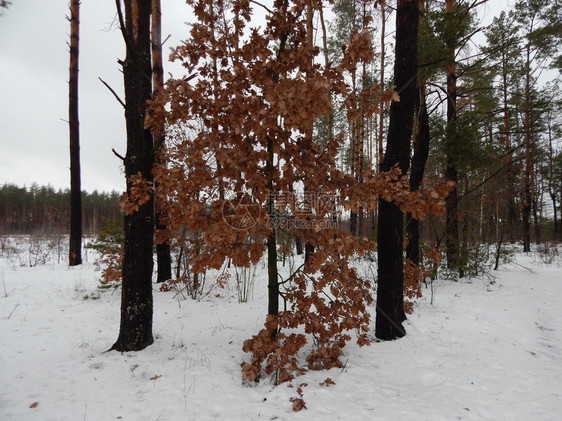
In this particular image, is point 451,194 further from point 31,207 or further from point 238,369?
point 31,207

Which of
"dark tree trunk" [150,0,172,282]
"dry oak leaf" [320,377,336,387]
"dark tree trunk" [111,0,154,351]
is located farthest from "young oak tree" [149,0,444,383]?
"dark tree trunk" [150,0,172,282]

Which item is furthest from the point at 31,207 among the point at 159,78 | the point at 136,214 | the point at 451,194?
the point at 451,194

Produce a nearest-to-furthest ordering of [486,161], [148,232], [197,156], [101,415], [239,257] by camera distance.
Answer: [101,415], [197,156], [239,257], [148,232], [486,161]

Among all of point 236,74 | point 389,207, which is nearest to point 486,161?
point 389,207

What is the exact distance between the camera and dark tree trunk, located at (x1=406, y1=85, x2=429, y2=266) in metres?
6.41

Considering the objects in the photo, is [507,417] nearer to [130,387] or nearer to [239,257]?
[239,257]

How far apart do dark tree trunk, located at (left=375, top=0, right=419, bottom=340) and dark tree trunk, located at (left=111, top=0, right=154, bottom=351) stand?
3.07m

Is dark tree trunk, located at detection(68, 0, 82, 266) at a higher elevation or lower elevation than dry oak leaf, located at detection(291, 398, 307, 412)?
higher

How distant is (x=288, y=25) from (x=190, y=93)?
1.23 metres

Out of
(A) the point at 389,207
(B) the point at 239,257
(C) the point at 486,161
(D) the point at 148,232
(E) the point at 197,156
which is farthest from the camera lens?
(C) the point at 486,161

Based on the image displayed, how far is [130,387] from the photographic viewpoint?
8.50ft

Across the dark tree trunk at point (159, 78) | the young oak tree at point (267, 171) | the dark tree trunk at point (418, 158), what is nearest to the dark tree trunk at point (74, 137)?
the dark tree trunk at point (159, 78)

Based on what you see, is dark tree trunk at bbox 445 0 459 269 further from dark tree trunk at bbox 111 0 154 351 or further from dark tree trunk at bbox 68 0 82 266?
dark tree trunk at bbox 68 0 82 266

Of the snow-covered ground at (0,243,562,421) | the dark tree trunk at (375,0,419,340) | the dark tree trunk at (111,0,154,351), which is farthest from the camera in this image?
the dark tree trunk at (375,0,419,340)
